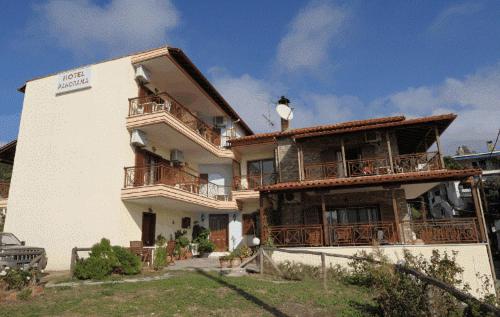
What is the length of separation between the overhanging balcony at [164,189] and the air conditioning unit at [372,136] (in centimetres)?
843

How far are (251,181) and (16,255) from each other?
1323cm

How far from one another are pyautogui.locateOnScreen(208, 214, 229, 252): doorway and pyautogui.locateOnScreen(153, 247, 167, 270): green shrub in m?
7.03

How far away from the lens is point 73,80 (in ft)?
54.5

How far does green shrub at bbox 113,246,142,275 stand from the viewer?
41.7 feet

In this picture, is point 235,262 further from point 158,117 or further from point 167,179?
point 158,117

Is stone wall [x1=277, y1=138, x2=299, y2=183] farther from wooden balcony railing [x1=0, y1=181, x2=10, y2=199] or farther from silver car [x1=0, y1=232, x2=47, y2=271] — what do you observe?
wooden balcony railing [x1=0, y1=181, x2=10, y2=199]

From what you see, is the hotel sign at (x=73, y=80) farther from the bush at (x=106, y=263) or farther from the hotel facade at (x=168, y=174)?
the bush at (x=106, y=263)

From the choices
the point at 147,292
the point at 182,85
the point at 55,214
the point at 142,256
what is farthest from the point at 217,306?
the point at 182,85

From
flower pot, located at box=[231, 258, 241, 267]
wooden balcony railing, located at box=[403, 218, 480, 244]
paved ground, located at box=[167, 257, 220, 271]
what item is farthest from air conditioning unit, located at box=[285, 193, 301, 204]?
wooden balcony railing, located at box=[403, 218, 480, 244]

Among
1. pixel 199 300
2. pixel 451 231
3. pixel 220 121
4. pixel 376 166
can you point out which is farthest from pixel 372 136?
pixel 199 300

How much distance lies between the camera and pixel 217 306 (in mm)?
7750

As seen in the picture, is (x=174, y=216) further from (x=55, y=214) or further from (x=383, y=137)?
(x=383, y=137)

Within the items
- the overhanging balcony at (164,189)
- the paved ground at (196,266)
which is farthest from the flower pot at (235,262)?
the overhanging balcony at (164,189)

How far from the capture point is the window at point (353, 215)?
17172 mm
